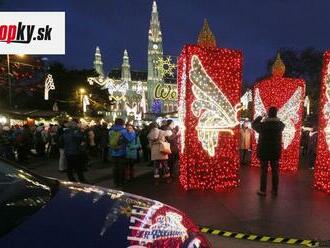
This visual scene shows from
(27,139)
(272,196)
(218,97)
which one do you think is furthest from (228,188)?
(27,139)

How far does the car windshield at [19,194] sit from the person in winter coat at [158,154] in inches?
323

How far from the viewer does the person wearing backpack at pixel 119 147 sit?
1177cm

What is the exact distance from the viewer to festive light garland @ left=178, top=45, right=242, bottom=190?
10.5 metres

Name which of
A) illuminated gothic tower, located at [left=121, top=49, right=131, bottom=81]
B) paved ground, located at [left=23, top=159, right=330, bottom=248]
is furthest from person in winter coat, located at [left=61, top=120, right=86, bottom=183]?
illuminated gothic tower, located at [left=121, top=49, right=131, bottom=81]

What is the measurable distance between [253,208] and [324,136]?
2.92 meters

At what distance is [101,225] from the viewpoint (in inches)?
109

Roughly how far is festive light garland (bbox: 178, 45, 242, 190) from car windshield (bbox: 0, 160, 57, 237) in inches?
258

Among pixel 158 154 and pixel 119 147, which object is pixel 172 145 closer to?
pixel 158 154

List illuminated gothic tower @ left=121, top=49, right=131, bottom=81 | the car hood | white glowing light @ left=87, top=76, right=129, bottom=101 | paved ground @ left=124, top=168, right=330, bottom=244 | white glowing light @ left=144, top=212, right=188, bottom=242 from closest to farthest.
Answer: the car hood → white glowing light @ left=144, top=212, right=188, bottom=242 → paved ground @ left=124, top=168, right=330, bottom=244 → white glowing light @ left=87, top=76, right=129, bottom=101 → illuminated gothic tower @ left=121, top=49, right=131, bottom=81

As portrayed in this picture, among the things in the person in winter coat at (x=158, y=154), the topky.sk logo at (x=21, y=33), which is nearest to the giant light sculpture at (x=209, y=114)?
the person in winter coat at (x=158, y=154)

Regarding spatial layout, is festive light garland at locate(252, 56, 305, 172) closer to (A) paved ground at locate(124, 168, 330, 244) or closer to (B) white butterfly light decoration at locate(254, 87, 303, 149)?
(B) white butterfly light decoration at locate(254, 87, 303, 149)

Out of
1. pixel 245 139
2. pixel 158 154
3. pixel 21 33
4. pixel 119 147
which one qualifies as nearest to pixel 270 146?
pixel 158 154

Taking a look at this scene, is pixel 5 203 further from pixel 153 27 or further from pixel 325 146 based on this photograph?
pixel 153 27

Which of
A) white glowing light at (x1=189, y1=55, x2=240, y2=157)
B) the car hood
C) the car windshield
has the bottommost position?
the car hood
